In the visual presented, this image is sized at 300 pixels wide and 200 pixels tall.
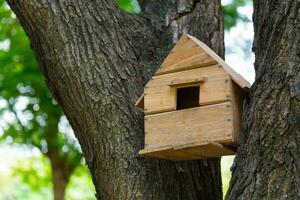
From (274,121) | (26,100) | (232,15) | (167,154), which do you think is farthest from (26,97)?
(274,121)

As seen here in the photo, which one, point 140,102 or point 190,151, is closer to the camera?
point 190,151

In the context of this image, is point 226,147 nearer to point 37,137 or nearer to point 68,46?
point 68,46

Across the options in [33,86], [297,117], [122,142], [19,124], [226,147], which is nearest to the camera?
[297,117]

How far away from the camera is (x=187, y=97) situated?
8.00 ft

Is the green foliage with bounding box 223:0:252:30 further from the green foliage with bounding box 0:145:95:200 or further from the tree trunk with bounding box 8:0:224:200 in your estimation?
the tree trunk with bounding box 8:0:224:200

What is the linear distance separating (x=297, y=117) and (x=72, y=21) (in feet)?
3.58

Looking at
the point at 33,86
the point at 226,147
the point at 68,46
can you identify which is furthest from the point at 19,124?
the point at 226,147

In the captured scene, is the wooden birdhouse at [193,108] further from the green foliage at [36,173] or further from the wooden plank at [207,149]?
the green foliage at [36,173]

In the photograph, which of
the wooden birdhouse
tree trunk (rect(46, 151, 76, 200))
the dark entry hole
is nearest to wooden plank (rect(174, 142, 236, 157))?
the wooden birdhouse

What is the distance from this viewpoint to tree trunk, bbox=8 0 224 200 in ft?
7.96

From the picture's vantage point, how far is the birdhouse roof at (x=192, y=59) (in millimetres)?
2215

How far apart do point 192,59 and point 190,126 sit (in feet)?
0.86

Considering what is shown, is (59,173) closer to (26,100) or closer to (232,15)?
(26,100)

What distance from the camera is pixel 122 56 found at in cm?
259
